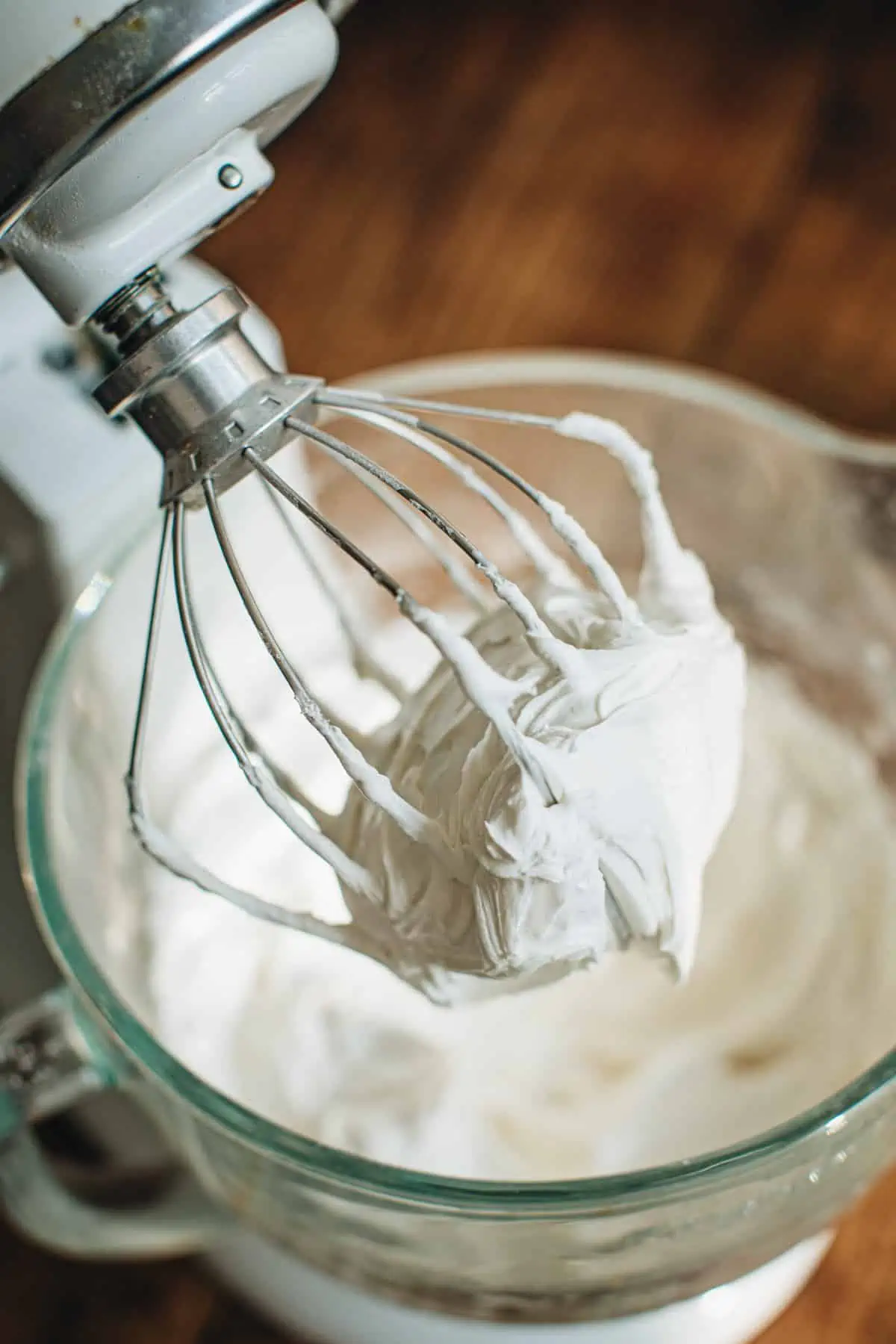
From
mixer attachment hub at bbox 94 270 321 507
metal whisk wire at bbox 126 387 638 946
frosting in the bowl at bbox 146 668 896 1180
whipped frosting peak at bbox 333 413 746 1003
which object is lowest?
frosting in the bowl at bbox 146 668 896 1180

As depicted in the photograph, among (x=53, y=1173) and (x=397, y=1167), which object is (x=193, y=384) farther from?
(x=53, y=1173)

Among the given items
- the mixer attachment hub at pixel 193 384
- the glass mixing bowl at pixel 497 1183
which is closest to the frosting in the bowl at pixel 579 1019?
the glass mixing bowl at pixel 497 1183

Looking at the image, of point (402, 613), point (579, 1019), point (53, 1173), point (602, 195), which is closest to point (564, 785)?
point (402, 613)

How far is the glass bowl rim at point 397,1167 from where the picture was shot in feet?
1.01

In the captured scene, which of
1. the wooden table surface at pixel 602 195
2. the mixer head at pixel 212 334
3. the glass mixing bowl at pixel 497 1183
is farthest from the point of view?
the wooden table surface at pixel 602 195

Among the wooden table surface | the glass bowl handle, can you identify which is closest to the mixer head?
the glass bowl handle

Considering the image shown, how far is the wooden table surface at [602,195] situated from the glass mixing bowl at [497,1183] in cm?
19

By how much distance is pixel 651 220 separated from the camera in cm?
72

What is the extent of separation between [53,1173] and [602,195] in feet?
1.83

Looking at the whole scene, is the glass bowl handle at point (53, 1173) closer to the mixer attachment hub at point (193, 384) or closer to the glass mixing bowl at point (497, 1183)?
the glass mixing bowl at point (497, 1183)

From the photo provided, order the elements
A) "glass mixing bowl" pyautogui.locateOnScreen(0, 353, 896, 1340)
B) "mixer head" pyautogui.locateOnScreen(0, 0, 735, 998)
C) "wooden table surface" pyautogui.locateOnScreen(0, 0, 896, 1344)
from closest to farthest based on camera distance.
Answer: "mixer head" pyautogui.locateOnScreen(0, 0, 735, 998) → "glass mixing bowl" pyautogui.locateOnScreen(0, 353, 896, 1340) → "wooden table surface" pyautogui.locateOnScreen(0, 0, 896, 1344)

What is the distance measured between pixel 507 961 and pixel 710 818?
0.06m

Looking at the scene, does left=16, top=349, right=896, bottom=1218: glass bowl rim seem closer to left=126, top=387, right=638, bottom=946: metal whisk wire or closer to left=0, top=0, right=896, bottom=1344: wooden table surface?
left=126, top=387, right=638, bottom=946: metal whisk wire

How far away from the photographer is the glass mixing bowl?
0.33m
